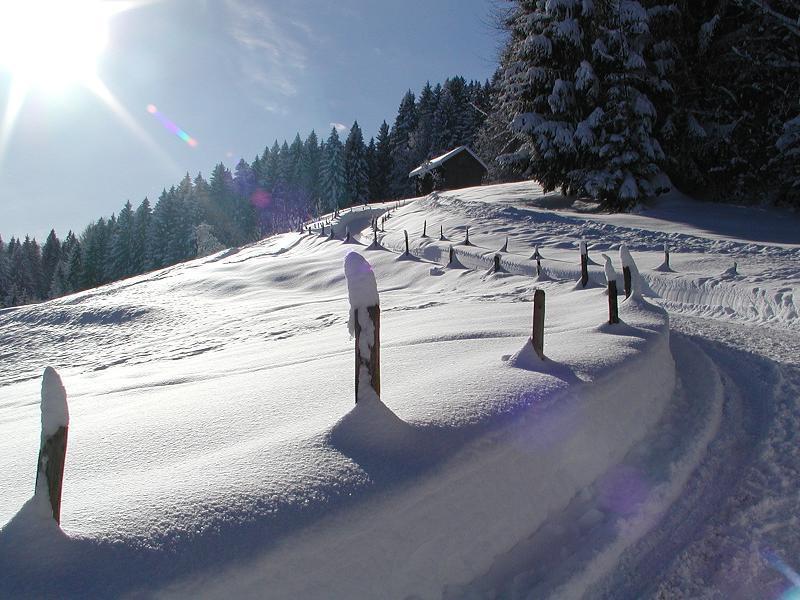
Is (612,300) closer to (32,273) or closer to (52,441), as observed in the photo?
(52,441)

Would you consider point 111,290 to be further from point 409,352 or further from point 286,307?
point 409,352

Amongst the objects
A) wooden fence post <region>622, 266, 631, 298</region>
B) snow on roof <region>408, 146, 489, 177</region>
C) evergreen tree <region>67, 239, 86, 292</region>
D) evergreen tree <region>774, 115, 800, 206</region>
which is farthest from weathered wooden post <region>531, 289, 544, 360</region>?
evergreen tree <region>67, 239, 86, 292</region>

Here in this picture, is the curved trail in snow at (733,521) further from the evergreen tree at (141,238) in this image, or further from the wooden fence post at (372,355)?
the evergreen tree at (141,238)

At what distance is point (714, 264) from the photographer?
36.8 feet

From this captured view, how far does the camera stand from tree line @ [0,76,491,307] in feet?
202

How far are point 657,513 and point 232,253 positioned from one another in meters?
33.5

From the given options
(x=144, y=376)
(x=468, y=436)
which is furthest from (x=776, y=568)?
(x=144, y=376)

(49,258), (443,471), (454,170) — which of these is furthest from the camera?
(49,258)

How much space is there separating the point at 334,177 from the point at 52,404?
65.9 meters

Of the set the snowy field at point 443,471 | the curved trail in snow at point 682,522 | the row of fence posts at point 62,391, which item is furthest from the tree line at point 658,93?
the curved trail in snow at point 682,522

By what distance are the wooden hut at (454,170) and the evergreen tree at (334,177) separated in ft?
60.7

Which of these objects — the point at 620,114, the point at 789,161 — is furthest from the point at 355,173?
the point at 789,161

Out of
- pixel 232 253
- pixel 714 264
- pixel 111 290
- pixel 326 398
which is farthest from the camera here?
pixel 232 253

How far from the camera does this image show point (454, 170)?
47000 mm
